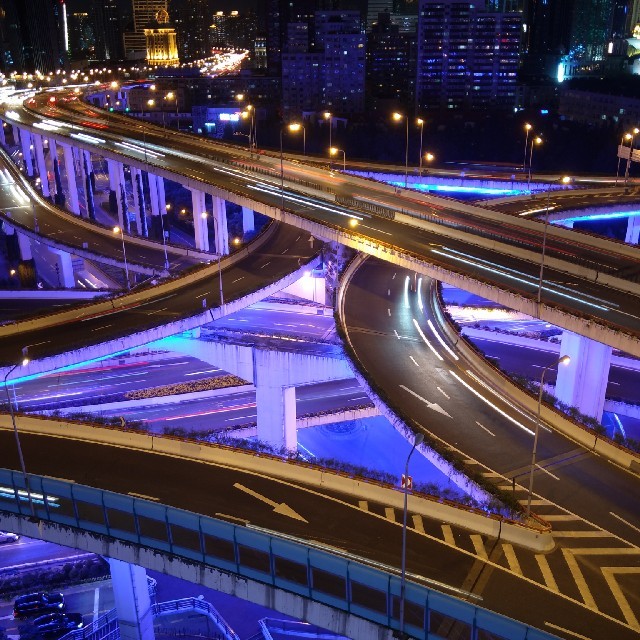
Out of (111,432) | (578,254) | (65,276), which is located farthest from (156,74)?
(111,432)

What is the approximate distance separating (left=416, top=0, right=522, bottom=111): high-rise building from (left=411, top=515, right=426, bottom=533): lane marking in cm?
13721

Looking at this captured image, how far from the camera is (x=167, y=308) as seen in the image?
45.4 metres

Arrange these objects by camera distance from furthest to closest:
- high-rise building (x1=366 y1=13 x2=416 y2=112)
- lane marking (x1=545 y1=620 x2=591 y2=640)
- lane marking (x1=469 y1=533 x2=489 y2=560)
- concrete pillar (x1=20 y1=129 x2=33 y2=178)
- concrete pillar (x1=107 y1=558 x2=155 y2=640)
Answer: high-rise building (x1=366 y1=13 x2=416 y2=112) < concrete pillar (x1=20 y1=129 x2=33 y2=178) < concrete pillar (x1=107 y1=558 x2=155 y2=640) < lane marking (x1=469 y1=533 x2=489 y2=560) < lane marking (x1=545 y1=620 x2=591 y2=640)

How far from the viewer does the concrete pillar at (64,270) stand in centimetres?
7681

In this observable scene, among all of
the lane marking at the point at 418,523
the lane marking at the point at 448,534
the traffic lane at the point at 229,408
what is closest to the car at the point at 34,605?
the traffic lane at the point at 229,408

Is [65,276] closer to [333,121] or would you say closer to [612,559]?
[612,559]

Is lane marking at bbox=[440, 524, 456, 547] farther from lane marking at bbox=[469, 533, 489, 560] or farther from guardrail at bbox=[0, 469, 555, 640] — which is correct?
guardrail at bbox=[0, 469, 555, 640]

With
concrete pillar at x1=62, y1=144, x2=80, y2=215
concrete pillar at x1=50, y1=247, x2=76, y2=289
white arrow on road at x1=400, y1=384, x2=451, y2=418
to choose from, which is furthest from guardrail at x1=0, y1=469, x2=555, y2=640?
concrete pillar at x1=62, y1=144, x2=80, y2=215

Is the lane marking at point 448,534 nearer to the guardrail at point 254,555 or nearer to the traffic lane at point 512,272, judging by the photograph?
the guardrail at point 254,555

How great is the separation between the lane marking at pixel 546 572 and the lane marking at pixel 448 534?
2.71 meters

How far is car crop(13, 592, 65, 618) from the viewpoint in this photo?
32.9 metres

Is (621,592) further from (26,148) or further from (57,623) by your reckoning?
(26,148)

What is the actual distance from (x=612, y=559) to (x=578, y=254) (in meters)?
29.1

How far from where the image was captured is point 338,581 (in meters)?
21.9
